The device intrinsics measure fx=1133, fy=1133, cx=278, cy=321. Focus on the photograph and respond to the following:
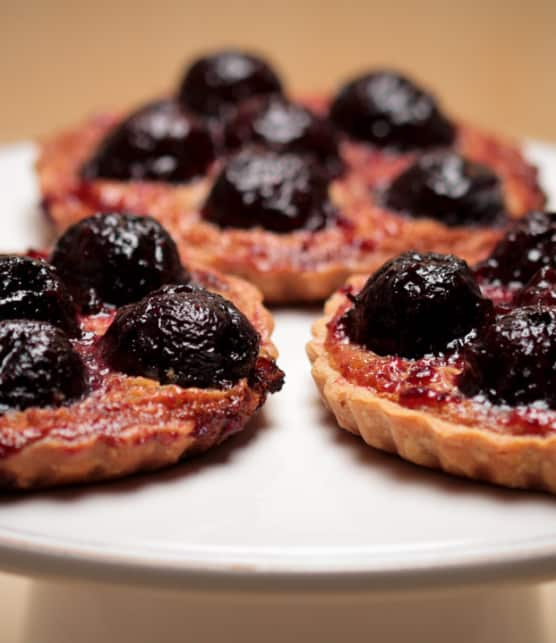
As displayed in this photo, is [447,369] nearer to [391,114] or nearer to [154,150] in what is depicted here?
[154,150]

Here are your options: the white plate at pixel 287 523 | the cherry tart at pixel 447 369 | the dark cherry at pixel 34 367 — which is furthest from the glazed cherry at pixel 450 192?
the dark cherry at pixel 34 367

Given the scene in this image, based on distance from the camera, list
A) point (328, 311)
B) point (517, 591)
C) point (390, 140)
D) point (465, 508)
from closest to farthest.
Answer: point (465, 508) < point (328, 311) < point (517, 591) < point (390, 140)

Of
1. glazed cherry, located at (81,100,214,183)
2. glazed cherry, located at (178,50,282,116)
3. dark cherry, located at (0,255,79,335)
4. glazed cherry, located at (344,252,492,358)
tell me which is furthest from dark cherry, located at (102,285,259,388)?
glazed cherry, located at (178,50,282,116)

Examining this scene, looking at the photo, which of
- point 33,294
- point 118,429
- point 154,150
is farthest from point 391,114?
point 118,429

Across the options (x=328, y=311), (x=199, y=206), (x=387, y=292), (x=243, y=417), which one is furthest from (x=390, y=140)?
(x=243, y=417)

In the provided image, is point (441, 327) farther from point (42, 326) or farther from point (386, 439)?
point (42, 326)

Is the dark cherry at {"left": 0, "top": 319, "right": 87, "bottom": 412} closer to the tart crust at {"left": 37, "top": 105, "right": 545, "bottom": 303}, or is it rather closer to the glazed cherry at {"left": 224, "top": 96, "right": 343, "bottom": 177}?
the tart crust at {"left": 37, "top": 105, "right": 545, "bottom": 303}

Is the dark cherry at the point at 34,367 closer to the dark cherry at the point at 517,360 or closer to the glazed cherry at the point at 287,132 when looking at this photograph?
the dark cherry at the point at 517,360
